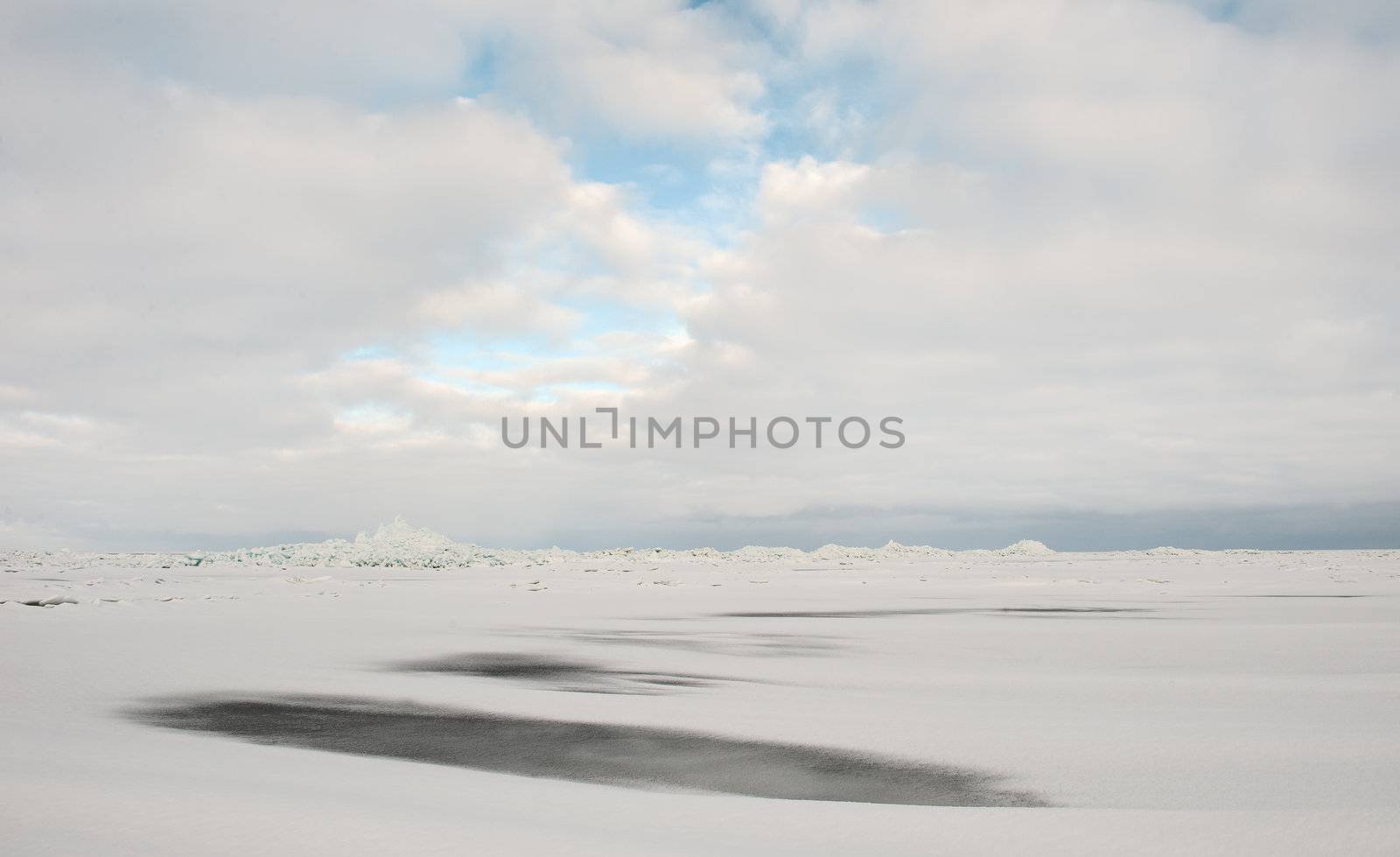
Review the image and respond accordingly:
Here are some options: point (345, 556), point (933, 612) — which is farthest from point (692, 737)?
point (345, 556)

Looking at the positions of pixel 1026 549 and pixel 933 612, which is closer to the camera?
pixel 933 612

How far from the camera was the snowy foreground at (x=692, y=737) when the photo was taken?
127 inches

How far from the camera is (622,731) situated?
5.33 meters

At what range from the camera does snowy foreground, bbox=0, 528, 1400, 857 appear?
322 cm

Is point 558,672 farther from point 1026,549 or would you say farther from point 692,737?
point 1026,549

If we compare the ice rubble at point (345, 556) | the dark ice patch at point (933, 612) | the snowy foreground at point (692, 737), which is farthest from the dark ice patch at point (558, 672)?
the ice rubble at point (345, 556)

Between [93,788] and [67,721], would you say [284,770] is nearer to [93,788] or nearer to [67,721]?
[93,788]

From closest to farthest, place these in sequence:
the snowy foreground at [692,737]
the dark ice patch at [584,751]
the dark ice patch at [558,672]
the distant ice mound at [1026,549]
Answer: the snowy foreground at [692,737] < the dark ice patch at [584,751] < the dark ice patch at [558,672] < the distant ice mound at [1026,549]

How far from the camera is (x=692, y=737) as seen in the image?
5.17 m

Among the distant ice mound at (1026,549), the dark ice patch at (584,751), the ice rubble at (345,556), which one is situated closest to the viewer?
the dark ice patch at (584,751)

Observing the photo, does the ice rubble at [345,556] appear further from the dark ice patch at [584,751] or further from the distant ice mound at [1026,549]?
the distant ice mound at [1026,549]

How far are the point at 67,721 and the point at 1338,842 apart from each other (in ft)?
21.3

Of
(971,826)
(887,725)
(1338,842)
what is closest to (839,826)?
(971,826)

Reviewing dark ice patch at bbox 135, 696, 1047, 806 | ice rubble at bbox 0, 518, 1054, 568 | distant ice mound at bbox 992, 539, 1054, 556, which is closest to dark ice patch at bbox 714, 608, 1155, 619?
dark ice patch at bbox 135, 696, 1047, 806
